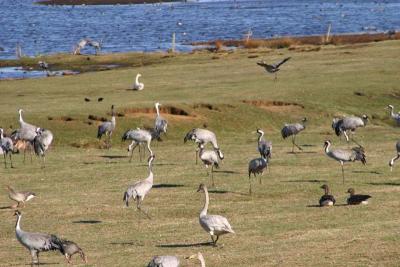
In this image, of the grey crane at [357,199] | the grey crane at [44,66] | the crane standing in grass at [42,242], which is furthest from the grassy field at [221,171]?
the grey crane at [44,66]

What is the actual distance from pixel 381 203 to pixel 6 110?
22251 millimetres

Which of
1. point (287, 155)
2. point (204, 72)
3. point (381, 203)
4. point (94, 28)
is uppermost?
point (381, 203)

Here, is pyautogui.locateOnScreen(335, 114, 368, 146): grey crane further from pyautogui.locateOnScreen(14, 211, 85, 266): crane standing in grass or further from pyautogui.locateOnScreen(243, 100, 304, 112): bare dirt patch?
pyautogui.locateOnScreen(14, 211, 85, 266): crane standing in grass

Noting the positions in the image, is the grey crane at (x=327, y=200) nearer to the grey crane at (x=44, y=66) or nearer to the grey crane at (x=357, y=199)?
the grey crane at (x=357, y=199)

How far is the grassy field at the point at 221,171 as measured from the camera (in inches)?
858

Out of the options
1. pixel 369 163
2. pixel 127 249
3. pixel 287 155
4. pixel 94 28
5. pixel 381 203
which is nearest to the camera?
pixel 127 249

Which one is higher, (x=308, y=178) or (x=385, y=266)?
(x=385, y=266)

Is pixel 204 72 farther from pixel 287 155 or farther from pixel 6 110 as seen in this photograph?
pixel 287 155

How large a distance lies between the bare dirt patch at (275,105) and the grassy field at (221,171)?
92mm

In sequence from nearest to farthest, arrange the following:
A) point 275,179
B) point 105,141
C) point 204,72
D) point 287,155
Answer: point 275,179, point 287,155, point 105,141, point 204,72

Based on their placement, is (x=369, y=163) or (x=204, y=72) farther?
(x=204, y=72)

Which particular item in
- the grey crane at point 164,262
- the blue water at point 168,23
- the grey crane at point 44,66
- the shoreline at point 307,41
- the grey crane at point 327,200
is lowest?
the blue water at point 168,23

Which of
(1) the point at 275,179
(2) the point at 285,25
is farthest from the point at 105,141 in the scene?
(2) the point at 285,25

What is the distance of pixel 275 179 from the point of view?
31.4 m
